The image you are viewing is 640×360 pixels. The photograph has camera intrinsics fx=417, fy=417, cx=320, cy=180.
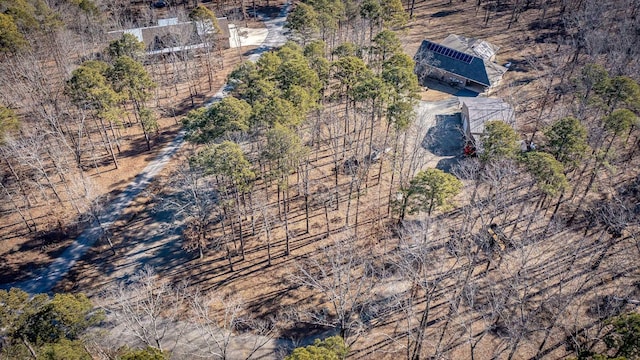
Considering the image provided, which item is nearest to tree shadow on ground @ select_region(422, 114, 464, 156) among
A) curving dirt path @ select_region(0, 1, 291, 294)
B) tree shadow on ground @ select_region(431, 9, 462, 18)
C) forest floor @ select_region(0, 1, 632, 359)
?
forest floor @ select_region(0, 1, 632, 359)

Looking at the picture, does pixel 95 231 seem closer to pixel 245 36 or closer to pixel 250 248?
pixel 250 248

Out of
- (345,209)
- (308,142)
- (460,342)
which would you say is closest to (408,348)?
(460,342)

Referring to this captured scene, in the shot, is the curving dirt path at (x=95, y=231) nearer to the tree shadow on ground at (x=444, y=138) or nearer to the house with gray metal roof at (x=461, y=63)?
the tree shadow on ground at (x=444, y=138)

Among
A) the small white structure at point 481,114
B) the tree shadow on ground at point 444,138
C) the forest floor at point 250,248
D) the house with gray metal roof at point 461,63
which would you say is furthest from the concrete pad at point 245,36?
the small white structure at point 481,114

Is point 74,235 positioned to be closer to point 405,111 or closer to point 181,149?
point 181,149

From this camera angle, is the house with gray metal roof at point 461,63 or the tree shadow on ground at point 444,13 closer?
the house with gray metal roof at point 461,63

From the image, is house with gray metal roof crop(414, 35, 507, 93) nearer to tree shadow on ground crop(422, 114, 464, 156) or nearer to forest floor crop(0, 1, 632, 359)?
forest floor crop(0, 1, 632, 359)

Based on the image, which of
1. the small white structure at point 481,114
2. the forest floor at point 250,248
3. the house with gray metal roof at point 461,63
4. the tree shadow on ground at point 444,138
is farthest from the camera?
the house with gray metal roof at point 461,63
